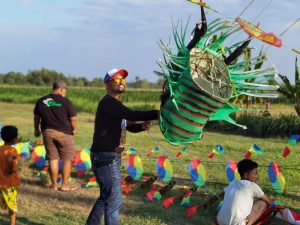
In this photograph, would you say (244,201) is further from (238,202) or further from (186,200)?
(186,200)

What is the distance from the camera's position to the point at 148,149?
11312 mm

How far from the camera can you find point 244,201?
4316 millimetres

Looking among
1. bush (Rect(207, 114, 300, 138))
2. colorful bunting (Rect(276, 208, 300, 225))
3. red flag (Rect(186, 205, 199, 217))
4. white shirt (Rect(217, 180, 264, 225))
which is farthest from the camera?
bush (Rect(207, 114, 300, 138))

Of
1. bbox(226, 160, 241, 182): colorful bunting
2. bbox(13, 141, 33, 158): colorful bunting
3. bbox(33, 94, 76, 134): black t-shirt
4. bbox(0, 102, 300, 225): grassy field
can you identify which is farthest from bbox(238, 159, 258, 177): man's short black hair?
bbox(13, 141, 33, 158): colorful bunting

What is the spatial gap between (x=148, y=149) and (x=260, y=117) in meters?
6.77

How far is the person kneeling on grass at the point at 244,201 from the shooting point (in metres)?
4.30

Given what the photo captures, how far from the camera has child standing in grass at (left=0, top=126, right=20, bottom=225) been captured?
520 cm

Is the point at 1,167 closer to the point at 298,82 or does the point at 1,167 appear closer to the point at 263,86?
the point at 263,86

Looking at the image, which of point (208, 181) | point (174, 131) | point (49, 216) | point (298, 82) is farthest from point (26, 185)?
point (298, 82)

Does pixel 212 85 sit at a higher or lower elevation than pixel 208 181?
higher

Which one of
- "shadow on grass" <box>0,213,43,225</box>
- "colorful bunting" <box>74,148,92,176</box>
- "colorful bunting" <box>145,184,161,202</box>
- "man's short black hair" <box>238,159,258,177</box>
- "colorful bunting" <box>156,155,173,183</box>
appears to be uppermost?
"man's short black hair" <box>238,159,258,177</box>

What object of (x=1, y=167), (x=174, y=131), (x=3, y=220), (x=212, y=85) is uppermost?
(x=212, y=85)

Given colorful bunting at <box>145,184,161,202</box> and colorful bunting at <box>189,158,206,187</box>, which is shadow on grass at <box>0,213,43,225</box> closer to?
colorful bunting at <box>145,184,161,202</box>

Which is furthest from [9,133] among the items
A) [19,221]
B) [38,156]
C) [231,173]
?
[231,173]
